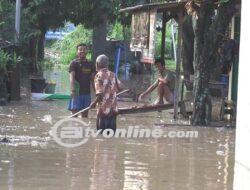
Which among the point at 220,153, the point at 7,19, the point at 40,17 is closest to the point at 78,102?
the point at 220,153

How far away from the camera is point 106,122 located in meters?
10.7

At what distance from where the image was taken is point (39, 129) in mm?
11539

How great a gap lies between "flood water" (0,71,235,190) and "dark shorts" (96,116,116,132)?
0.24m

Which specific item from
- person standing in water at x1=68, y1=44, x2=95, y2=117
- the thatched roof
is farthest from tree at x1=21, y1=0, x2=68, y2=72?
person standing in water at x1=68, y1=44, x2=95, y2=117

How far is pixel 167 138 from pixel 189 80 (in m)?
4.80

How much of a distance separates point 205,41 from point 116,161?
4546 millimetres

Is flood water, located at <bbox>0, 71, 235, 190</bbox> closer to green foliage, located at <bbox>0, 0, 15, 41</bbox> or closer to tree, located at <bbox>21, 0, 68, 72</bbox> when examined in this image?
green foliage, located at <bbox>0, 0, 15, 41</bbox>

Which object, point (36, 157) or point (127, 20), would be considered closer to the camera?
point (36, 157)

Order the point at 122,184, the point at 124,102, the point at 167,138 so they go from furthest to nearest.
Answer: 1. the point at 124,102
2. the point at 167,138
3. the point at 122,184

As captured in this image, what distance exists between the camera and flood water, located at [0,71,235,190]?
7.38 metres

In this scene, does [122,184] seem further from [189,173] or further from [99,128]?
[99,128]

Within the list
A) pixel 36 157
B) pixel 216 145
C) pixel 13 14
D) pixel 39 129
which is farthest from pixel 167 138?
pixel 13 14

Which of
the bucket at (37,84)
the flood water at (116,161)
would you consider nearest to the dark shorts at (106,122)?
the flood water at (116,161)

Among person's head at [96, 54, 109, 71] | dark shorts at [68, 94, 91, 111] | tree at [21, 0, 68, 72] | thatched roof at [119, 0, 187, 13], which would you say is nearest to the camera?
person's head at [96, 54, 109, 71]
